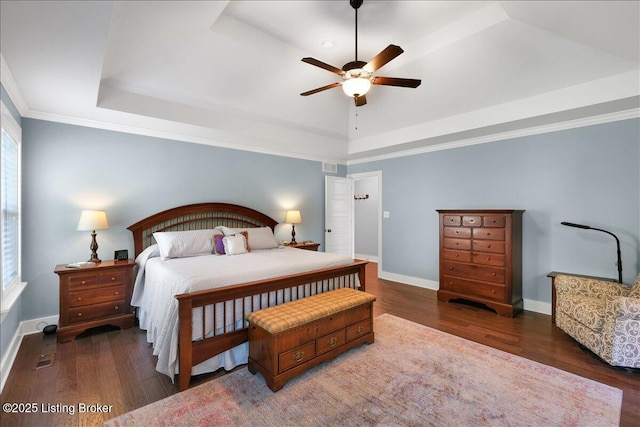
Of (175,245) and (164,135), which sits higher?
(164,135)

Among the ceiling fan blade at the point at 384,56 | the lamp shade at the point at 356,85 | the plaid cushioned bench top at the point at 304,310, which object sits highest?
the ceiling fan blade at the point at 384,56

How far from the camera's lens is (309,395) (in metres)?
2.19

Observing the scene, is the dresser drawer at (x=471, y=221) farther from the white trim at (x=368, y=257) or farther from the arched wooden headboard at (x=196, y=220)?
the white trim at (x=368, y=257)

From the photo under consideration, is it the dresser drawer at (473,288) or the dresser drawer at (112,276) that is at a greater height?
the dresser drawer at (112,276)

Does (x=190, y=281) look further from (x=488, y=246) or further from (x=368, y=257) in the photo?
(x=368, y=257)

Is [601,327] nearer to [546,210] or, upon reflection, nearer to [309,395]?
[546,210]

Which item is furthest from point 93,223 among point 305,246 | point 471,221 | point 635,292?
point 635,292

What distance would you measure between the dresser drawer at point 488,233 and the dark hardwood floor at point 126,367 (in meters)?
1.03

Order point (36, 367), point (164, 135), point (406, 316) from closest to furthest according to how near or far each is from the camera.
Answer: 1. point (36, 367)
2. point (406, 316)
3. point (164, 135)

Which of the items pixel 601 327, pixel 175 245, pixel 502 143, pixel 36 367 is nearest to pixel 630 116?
pixel 502 143

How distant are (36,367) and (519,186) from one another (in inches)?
229

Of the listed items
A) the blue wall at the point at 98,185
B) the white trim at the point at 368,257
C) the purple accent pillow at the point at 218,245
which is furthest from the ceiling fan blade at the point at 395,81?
the white trim at the point at 368,257

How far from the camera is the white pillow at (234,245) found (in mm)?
3826

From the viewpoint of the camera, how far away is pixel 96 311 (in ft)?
10.7
